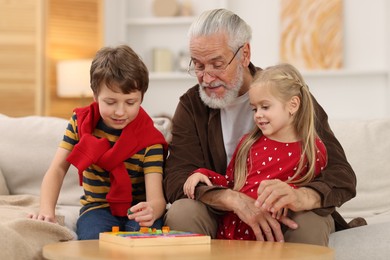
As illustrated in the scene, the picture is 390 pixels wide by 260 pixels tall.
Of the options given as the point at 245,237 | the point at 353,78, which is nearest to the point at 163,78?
the point at 353,78

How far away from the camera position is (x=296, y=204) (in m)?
2.19

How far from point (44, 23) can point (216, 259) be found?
484cm

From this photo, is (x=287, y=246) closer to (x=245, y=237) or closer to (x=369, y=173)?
→ (x=245, y=237)

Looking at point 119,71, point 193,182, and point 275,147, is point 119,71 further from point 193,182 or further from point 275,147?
point 275,147

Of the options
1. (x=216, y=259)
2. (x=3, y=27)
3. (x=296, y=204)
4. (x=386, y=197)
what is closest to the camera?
(x=216, y=259)

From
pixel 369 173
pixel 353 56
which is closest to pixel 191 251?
pixel 369 173

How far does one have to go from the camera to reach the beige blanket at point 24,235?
206 centimetres

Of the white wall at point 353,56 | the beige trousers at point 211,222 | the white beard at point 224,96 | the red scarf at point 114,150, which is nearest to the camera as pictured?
the beige trousers at point 211,222

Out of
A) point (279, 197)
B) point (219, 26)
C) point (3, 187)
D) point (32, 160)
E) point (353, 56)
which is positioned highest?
point (219, 26)

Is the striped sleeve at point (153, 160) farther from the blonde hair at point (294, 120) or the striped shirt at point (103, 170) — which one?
the blonde hair at point (294, 120)

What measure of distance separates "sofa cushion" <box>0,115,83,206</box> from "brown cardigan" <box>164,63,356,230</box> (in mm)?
673

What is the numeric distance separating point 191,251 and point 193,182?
1.65 ft

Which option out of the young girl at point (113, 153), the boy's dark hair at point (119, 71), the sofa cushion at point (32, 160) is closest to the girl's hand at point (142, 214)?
the young girl at point (113, 153)

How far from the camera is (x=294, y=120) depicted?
245 centimetres
